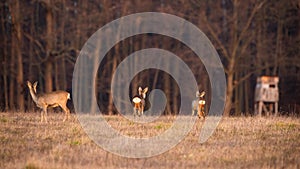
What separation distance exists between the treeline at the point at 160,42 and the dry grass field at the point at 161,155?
1467cm

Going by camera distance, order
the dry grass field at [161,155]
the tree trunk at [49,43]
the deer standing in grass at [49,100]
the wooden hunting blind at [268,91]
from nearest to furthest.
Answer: the dry grass field at [161,155] < the deer standing in grass at [49,100] < the wooden hunting blind at [268,91] < the tree trunk at [49,43]

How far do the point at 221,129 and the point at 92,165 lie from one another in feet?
19.4

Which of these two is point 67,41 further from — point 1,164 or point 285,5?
point 1,164

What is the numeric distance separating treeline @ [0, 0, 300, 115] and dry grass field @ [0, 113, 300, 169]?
48.1ft

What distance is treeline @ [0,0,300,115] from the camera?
111ft

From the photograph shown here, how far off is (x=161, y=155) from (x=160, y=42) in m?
31.6

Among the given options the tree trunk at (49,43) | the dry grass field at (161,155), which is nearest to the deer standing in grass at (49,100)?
the dry grass field at (161,155)

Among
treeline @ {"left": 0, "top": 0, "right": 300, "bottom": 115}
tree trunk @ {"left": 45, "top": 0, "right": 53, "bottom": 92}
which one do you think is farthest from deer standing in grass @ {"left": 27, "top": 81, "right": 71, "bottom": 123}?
tree trunk @ {"left": 45, "top": 0, "right": 53, "bottom": 92}

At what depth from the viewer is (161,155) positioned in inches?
515

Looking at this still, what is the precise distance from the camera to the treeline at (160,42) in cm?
3397

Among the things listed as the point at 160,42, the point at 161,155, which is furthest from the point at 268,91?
the point at 161,155

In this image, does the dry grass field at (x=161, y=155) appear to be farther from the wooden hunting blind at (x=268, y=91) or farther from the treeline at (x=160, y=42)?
the treeline at (x=160, y=42)

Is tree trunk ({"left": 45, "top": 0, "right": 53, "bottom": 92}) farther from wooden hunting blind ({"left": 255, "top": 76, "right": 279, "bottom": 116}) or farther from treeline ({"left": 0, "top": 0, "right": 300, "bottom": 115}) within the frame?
wooden hunting blind ({"left": 255, "top": 76, "right": 279, "bottom": 116})

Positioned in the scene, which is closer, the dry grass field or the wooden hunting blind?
the dry grass field
